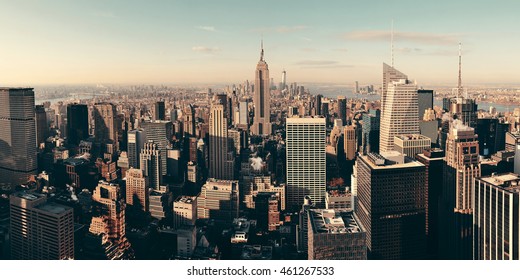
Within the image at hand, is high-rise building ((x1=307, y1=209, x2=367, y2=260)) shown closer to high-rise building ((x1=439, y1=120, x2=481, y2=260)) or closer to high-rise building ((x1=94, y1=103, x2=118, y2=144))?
high-rise building ((x1=439, y1=120, x2=481, y2=260))

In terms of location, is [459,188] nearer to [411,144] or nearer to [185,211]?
[411,144]

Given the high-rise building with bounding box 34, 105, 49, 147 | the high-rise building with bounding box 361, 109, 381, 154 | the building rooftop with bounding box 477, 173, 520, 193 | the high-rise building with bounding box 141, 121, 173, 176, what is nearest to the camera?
the building rooftop with bounding box 477, 173, 520, 193

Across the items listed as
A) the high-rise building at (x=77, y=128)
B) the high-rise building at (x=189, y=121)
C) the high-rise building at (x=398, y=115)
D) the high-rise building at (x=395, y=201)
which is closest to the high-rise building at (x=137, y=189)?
the high-rise building at (x=189, y=121)

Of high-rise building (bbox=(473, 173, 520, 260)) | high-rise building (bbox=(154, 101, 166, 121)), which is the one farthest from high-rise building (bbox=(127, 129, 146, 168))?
high-rise building (bbox=(473, 173, 520, 260))

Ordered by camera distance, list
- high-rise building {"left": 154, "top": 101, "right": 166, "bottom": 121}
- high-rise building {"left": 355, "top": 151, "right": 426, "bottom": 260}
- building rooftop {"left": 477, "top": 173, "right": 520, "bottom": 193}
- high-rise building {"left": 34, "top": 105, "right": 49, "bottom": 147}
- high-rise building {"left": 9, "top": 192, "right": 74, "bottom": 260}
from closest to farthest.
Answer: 1. building rooftop {"left": 477, "top": 173, "right": 520, "bottom": 193}
2. high-rise building {"left": 9, "top": 192, "right": 74, "bottom": 260}
3. high-rise building {"left": 355, "top": 151, "right": 426, "bottom": 260}
4. high-rise building {"left": 154, "top": 101, "right": 166, "bottom": 121}
5. high-rise building {"left": 34, "top": 105, "right": 49, "bottom": 147}

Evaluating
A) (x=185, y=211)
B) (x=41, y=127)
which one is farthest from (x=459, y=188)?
(x=41, y=127)
